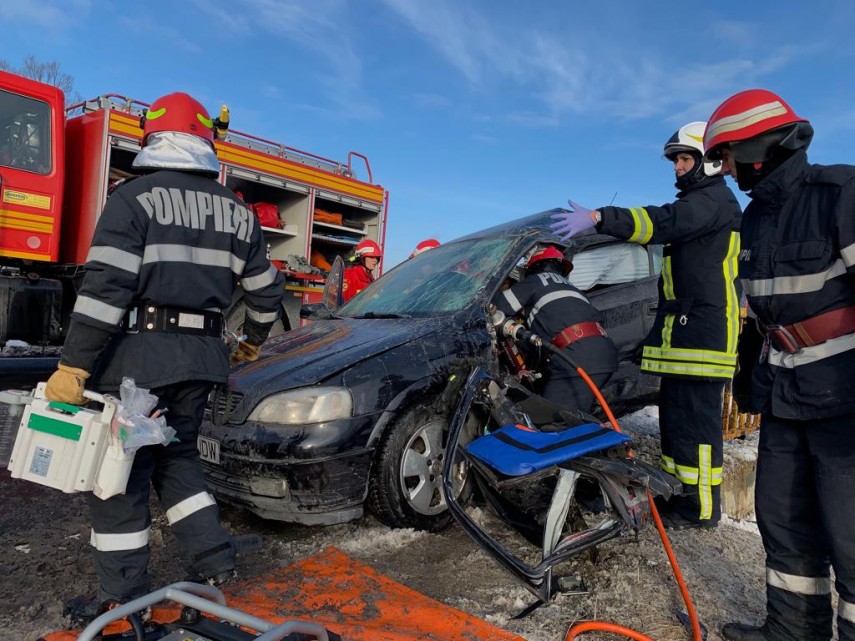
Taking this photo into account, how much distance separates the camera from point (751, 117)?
2076 millimetres

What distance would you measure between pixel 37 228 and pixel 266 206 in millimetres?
2812

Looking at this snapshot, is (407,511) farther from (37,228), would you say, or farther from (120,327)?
(37,228)

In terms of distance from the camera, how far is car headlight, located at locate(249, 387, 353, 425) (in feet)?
8.51

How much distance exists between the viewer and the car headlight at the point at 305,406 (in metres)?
2.59

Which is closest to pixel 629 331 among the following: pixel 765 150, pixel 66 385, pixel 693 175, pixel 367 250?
pixel 693 175

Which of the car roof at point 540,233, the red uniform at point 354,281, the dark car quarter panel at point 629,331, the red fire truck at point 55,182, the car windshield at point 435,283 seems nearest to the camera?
the car windshield at point 435,283

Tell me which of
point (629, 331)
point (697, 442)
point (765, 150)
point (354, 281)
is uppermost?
point (765, 150)

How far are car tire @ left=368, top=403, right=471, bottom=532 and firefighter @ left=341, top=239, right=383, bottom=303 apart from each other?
3435 mm

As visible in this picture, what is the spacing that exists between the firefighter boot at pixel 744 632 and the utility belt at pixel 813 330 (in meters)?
0.99

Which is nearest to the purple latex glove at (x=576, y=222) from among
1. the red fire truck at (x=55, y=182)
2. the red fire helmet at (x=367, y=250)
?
the red fire truck at (x=55, y=182)

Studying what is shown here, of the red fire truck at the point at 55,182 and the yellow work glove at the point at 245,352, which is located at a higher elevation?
the red fire truck at the point at 55,182

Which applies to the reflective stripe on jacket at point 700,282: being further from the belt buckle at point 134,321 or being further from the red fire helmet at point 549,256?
the belt buckle at point 134,321

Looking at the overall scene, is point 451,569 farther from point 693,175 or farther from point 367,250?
point 367,250

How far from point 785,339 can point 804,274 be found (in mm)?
223
